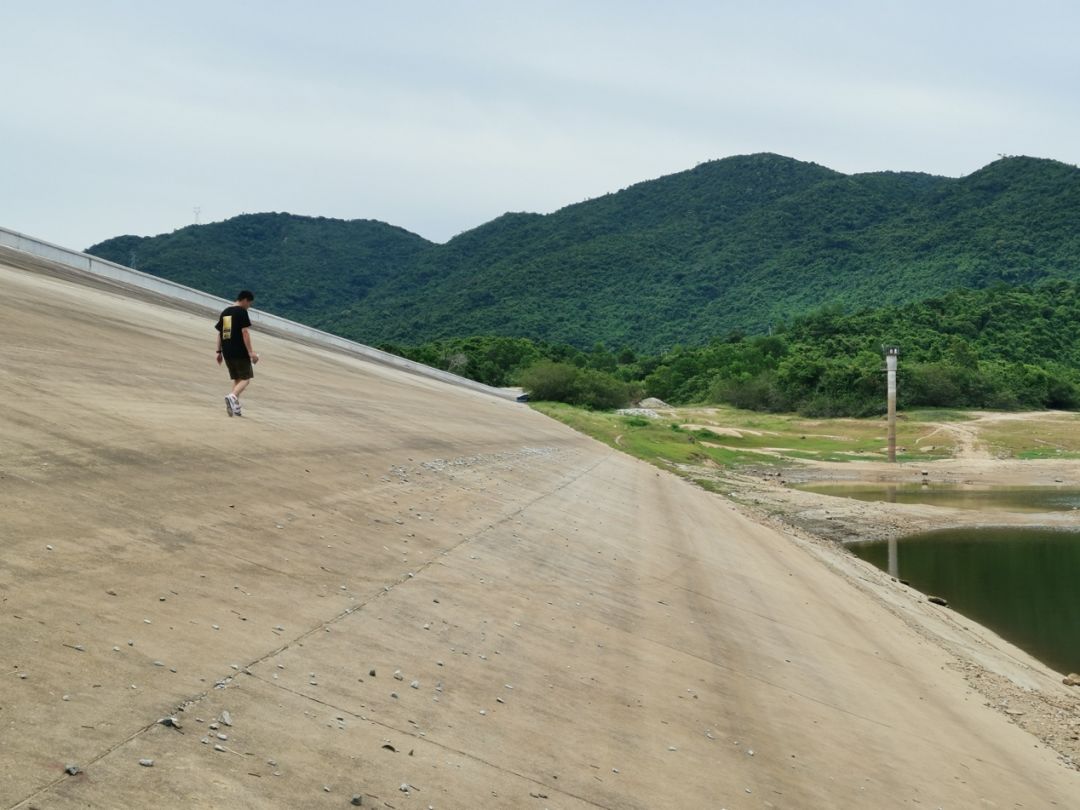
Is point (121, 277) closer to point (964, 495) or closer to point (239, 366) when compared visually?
point (239, 366)

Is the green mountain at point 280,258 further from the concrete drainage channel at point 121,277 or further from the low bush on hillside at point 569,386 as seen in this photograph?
the concrete drainage channel at point 121,277

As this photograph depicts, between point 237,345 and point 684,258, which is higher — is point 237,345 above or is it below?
below

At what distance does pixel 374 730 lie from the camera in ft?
17.3

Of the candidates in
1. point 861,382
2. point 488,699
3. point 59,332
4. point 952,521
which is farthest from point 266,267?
point 488,699

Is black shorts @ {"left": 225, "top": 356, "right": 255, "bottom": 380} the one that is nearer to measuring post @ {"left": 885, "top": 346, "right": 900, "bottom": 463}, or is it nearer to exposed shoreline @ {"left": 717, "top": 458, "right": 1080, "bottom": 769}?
exposed shoreline @ {"left": 717, "top": 458, "right": 1080, "bottom": 769}

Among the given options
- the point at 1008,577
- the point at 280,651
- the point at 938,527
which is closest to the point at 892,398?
the point at 938,527

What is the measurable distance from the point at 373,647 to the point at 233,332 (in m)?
7.39

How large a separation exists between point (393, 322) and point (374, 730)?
137 meters

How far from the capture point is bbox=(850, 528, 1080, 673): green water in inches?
750

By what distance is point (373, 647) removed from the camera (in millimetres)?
6430

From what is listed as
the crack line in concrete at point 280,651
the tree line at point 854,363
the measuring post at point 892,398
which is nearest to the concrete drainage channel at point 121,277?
the crack line in concrete at point 280,651

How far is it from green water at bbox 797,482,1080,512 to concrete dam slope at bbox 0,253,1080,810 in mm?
25830

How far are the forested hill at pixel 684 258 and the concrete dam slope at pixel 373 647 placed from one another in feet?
368

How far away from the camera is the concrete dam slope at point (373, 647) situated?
4574 millimetres
